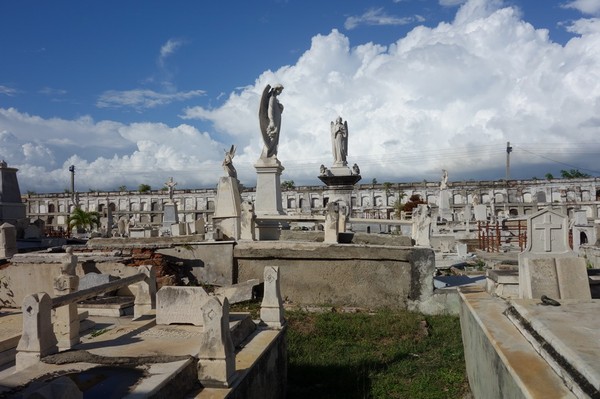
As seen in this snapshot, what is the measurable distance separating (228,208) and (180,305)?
6.75 m

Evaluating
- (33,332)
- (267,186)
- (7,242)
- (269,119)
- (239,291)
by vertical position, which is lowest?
(239,291)

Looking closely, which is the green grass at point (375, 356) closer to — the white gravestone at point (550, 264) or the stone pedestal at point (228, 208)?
the white gravestone at point (550, 264)

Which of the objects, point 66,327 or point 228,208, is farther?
point 228,208

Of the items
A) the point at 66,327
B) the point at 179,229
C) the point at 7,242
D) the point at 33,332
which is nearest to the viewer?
the point at 33,332

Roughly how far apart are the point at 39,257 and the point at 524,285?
9678 mm

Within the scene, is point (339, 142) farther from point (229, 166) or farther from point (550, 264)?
point (550, 264)

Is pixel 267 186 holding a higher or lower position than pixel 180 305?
higher

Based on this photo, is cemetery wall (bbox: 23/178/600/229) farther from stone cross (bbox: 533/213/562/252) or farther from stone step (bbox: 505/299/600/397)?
stone step (bbox: 505/299/600/397)

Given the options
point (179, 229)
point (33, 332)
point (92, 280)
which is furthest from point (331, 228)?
point (179, 229)

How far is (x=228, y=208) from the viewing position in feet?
40.5

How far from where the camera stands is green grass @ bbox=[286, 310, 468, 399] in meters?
6.46

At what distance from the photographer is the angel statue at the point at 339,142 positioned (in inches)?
827

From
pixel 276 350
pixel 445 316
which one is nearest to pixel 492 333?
pixel 276 350

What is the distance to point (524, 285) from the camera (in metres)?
5.98
